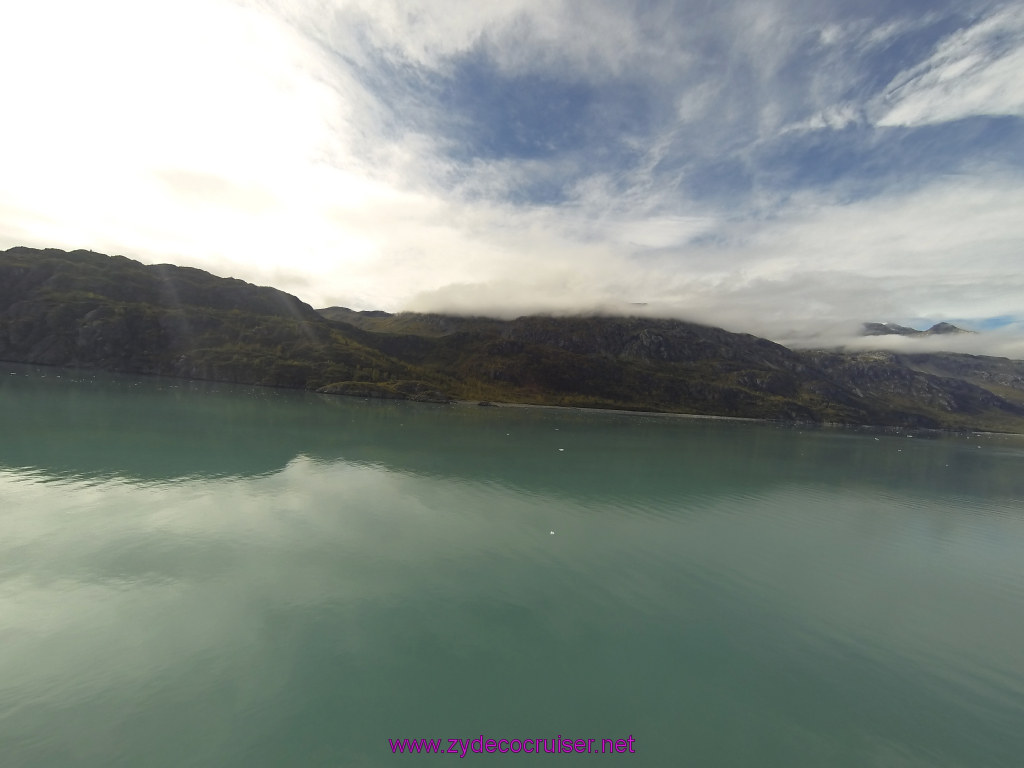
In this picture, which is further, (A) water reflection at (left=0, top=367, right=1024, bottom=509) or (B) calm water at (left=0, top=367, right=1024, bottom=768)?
(A) water reflection at (left=0, top=367, right=1024, bottom=509)

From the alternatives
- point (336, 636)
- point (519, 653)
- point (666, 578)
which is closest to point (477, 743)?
point (519, 653)

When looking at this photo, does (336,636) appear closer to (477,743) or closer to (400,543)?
(477,743)

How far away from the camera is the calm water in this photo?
16.4m

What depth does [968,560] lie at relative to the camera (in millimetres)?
42844

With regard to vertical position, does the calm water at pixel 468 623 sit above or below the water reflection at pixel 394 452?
above

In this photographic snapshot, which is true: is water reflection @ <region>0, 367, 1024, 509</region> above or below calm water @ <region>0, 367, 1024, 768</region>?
below

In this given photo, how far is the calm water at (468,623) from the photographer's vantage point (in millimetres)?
16359

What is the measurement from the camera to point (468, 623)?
23.6 metres

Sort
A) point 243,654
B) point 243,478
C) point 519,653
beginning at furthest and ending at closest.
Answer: point 243,478, point 519,653, point 243,654

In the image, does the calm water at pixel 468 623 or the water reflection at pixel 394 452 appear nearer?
the calm water at pixel 468 623

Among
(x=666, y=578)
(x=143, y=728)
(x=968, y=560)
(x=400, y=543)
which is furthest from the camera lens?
(x=968, y=560)

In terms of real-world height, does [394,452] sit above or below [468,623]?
below

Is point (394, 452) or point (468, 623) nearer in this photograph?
point (468, 623)

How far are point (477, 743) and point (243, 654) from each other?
36.1ft
